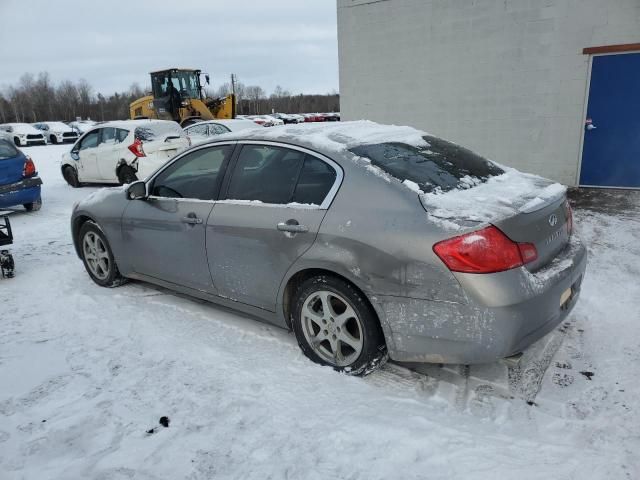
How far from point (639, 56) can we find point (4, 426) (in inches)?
363

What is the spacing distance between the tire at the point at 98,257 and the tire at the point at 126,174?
579 centimetres

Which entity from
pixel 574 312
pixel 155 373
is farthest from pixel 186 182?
pixel 574 312

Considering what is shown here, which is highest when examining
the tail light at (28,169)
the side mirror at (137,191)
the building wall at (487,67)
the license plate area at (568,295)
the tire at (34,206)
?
the building wall at (487,67)

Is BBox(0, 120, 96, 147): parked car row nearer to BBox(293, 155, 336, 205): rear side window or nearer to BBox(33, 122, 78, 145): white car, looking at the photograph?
BBox(33, 122, 78, 145): white car

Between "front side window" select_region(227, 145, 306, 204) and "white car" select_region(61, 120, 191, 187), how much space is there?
6.86 metres

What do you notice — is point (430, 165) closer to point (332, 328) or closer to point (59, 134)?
point (332, 328)

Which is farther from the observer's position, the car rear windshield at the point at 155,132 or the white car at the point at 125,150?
the car rear windshield at the point at 155,132

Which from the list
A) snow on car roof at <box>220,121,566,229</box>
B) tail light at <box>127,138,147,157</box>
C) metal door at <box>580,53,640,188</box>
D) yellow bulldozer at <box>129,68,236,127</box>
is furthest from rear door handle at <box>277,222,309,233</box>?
yellow bulldozer at <box>129,68,236,127</box>

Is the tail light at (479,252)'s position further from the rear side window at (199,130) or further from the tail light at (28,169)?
the rear side window at (199,130)

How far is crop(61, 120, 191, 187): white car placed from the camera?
1025cm

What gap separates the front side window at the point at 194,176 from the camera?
382 centimetres

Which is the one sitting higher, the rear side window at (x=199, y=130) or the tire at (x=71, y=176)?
the rear side window at (x=199, y=130)

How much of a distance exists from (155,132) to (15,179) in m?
3.05

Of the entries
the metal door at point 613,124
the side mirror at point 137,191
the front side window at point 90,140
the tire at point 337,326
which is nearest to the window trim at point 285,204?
the tire at point 337,326
